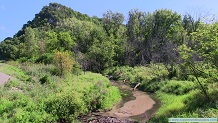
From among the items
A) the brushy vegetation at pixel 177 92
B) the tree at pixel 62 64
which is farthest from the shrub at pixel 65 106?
the tree at pixel 62 64

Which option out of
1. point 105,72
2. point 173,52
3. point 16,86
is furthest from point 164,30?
point 16,86

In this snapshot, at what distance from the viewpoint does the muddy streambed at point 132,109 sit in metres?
16.8

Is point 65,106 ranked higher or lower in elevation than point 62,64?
lower

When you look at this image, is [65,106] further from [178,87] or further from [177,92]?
[178,87]

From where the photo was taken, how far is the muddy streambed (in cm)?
1684

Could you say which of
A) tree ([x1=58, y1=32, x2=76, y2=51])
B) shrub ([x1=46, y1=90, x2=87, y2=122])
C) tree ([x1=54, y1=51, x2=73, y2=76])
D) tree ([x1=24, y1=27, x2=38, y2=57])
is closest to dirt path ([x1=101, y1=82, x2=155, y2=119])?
shrub ([x1=46, y1=90, x2=87, y2=122])

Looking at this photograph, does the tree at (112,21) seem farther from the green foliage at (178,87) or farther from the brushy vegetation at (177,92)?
the green foliage at (178,87)

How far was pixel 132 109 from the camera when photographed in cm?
1992

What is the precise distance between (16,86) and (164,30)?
143 ft

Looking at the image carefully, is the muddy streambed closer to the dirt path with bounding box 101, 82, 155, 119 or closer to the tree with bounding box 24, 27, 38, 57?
the dirt path with bounding box 101, 82, 155, 119

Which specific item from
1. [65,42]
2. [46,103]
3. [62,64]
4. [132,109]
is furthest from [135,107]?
[65,42]

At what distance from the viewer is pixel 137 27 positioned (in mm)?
59719

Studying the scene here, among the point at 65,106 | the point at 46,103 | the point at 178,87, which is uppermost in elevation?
the point at 178,87

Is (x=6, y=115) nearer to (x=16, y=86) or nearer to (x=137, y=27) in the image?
(x=16, y=86)
